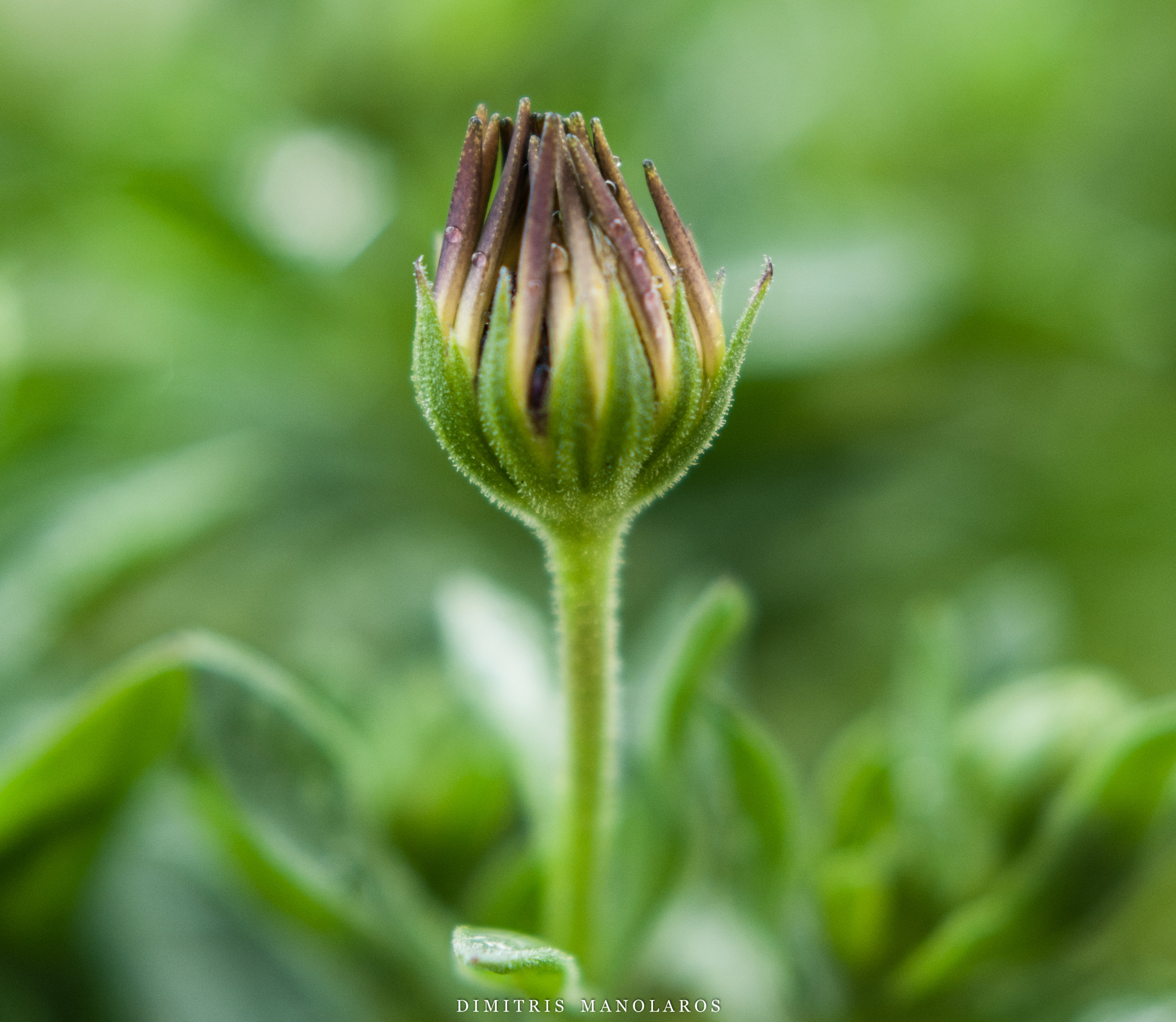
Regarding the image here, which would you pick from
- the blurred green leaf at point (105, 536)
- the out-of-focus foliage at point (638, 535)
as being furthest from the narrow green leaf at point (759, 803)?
the blurred green leaf at point (105, 536)

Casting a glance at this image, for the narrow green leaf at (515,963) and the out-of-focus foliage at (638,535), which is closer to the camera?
the narrow green leaf at (515,963)

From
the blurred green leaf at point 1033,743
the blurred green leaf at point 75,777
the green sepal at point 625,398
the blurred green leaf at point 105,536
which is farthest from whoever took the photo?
the blurred green leaf at point 105,536

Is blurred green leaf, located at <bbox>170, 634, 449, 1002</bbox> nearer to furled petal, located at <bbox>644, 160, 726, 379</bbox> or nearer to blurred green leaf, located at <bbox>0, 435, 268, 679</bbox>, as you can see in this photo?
blurred green leaf, located at <bbox>0, 435, 268, 679</bbox>

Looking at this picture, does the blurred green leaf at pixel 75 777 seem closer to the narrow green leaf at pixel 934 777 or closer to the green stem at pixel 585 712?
the green stem at pixel 585 712

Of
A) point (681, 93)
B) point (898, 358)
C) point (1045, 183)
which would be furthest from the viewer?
point (1045, 183)

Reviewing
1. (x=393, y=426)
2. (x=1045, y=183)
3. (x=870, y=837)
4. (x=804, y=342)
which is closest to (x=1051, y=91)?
(x=1045, y=183)

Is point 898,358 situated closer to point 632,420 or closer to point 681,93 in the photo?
point 681,93

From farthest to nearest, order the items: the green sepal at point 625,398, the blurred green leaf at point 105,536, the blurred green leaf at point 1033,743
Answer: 1. the blurred green leaf at point 105,536
2. the blurred green leaf at point 1033,743
3. the green sepal at point 625,398
